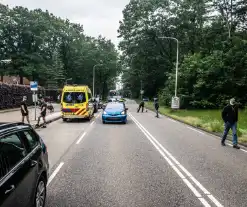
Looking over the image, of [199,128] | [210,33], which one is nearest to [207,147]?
[199,128]

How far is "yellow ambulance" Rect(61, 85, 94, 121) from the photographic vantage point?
21.9 metres

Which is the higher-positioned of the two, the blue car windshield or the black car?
the black car

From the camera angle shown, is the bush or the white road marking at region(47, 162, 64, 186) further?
the bush

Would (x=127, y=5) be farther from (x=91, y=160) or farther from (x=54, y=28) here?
(x=91, y=160)

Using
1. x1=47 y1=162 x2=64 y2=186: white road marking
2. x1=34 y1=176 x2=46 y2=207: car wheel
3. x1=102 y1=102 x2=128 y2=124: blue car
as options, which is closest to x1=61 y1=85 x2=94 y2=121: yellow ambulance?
x1=102 y1=102 x2=128 y2=124: blue car

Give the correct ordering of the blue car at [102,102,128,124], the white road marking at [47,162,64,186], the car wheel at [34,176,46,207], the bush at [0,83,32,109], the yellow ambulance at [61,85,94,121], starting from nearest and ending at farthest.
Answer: the car wheel at [34,176,46,207] < the white road marking at [47,162,64,186] < the blue car at [102,102,128,124] < the yellow ambulance at [61,85,94,121] < the bush at [0,83,32,109]

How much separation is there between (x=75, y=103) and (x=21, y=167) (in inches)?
729

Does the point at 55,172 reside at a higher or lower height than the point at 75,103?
lower

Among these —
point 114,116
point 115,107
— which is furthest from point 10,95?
point 114,116

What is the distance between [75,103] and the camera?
22.2 metres

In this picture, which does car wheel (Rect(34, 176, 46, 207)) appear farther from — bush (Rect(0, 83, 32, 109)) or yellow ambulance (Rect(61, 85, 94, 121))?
bush (Rect(0, 83, 32, 109))

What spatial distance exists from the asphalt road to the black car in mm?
823

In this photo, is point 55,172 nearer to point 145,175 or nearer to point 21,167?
point 145,175

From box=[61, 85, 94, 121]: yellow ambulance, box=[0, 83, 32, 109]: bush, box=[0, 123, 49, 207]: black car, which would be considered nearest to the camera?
box=[0, 123, 49, 207]: black car
